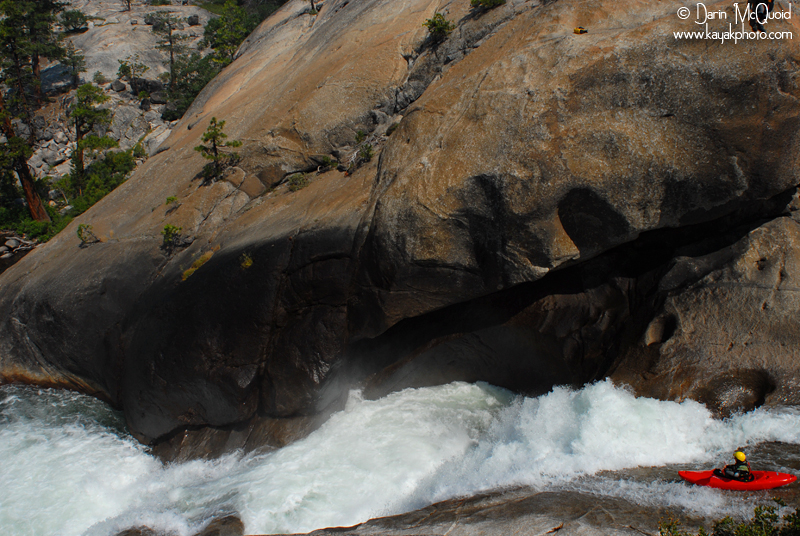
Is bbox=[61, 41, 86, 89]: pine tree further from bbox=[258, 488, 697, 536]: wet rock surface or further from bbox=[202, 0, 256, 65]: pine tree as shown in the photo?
bbox=[258, 488, 697, 536]: wet rock surface

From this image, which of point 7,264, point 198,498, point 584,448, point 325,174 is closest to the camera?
point 584,448

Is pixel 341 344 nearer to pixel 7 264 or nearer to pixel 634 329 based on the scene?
pixel 634 329

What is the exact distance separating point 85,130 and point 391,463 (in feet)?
107

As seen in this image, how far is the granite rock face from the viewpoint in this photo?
937 cm

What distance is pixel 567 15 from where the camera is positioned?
11.7 metres

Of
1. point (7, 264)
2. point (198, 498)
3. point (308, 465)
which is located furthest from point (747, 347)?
point (7, 264)

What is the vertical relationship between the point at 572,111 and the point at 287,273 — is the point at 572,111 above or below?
above

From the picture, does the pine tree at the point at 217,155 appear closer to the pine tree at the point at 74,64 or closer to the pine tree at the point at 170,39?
the pine tree at the point at 170,39

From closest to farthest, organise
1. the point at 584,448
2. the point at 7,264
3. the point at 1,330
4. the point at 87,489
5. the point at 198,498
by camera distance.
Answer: the point at 584,448, the point at 198,498, the point at 87,489, the point at 1,330, the point at 7,264

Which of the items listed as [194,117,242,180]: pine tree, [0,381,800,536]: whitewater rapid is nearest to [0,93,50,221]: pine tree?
[194,117,242,180]: pine tree

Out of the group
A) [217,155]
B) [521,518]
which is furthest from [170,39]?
[521,518]

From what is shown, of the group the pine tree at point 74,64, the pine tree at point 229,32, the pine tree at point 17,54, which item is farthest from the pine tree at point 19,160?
the pine tree at point 74,64

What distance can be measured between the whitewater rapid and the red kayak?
0.43 feet

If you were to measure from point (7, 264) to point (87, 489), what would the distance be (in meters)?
19.9
